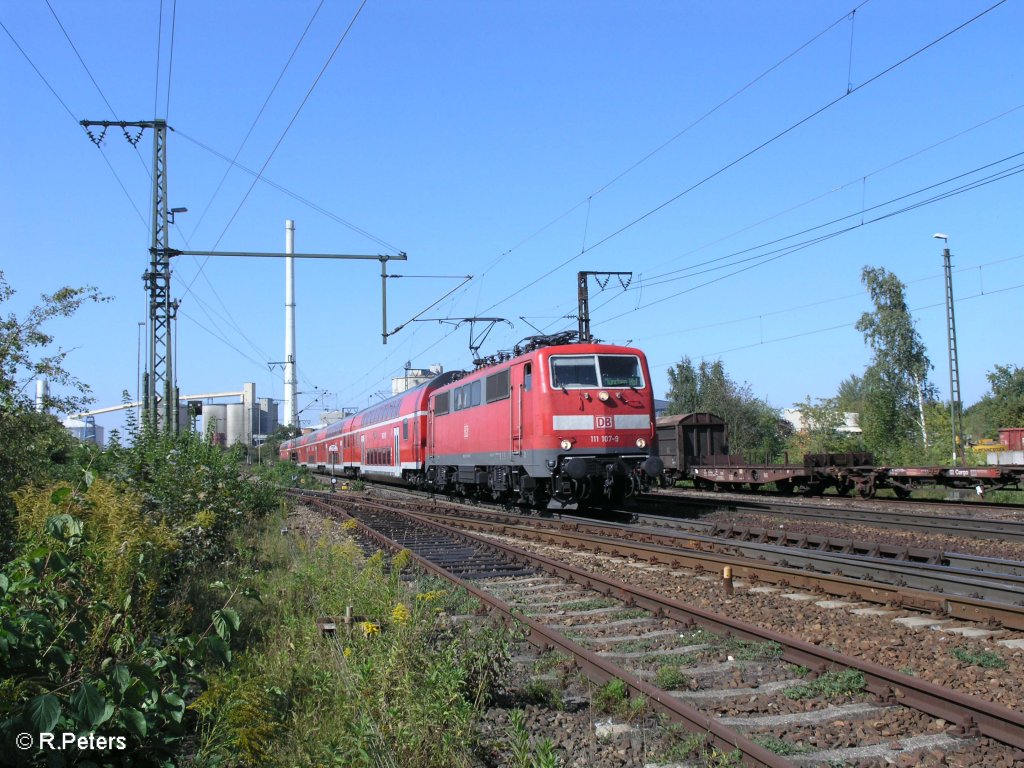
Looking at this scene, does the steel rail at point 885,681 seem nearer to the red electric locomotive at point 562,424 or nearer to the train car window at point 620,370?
the red electric locomotive at point 562,424

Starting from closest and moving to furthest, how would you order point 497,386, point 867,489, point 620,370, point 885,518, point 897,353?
point 885,518 < point 620,370 < point 497,386 < point 867,489 < point 897,353

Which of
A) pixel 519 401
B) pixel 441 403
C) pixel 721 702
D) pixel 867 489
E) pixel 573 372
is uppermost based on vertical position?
pixel 573 372

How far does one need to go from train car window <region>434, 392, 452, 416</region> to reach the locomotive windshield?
688 cm

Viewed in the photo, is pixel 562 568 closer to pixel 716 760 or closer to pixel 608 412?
pixel 716 760

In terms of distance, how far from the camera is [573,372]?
16469 millimetres

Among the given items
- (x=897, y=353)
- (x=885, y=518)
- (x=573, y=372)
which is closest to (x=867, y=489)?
(x=885, y=518)

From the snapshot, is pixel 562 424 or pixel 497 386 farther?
pixel 497 386

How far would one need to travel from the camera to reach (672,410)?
2089 inches

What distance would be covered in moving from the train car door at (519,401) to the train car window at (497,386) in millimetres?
453

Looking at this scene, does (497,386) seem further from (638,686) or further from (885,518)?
(638,686)

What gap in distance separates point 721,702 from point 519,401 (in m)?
12.1

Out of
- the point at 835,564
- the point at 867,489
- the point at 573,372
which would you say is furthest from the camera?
the point at 867,489

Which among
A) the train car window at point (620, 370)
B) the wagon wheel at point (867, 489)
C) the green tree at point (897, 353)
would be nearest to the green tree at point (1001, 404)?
the green tree at point (897, 353)

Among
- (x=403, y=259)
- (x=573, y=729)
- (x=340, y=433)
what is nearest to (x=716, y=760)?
(x=573, y=729)
